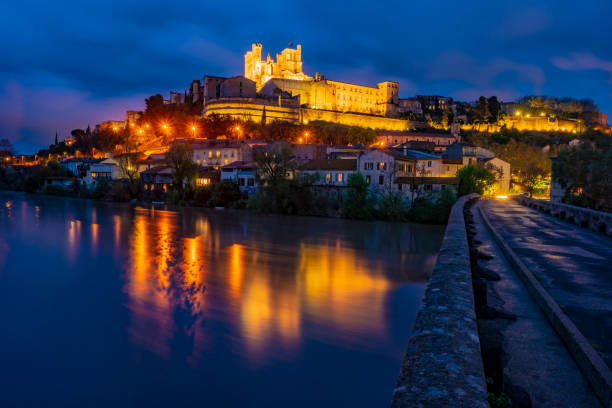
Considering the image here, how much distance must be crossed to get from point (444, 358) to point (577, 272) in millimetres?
5489

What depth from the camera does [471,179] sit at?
41906 millimetres

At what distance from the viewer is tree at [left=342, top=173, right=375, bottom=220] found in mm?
37188

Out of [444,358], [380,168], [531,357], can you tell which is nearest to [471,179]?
[380,168]

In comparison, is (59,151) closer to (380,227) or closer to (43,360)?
(380,227)

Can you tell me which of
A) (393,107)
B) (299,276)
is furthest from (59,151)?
(299,276)

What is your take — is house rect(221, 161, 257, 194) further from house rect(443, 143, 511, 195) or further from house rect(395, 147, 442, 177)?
house rect(443, 143, 511, 195)

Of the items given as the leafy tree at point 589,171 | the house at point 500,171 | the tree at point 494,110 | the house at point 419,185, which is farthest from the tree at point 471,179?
the tree at point 494,110

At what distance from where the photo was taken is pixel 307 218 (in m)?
37.9

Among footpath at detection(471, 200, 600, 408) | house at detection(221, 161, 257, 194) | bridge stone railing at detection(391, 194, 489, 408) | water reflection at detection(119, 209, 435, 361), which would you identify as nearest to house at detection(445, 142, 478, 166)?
house at detection(221, 161, 257, 194)

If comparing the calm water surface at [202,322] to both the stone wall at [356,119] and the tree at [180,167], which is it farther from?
the stone wall at [356,119]

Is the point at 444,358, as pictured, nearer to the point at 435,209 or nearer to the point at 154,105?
the point at 435,209

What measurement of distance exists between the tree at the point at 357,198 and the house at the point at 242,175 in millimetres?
12898

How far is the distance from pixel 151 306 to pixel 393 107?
97.3 m

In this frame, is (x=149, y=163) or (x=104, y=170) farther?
(x=104, y=170)
